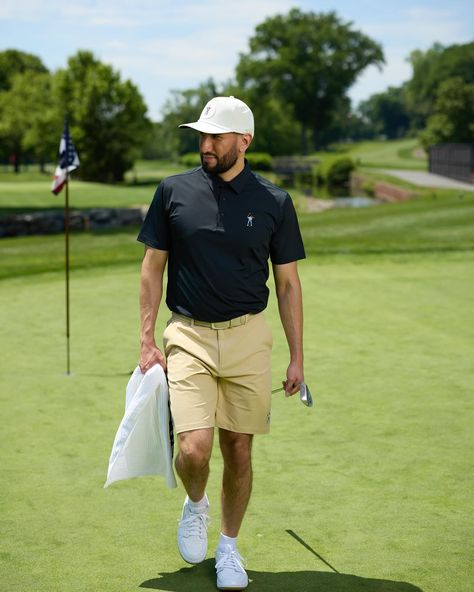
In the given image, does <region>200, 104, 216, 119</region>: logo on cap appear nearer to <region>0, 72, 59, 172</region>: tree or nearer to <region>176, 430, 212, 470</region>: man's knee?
<region>176, 430, 212, 470</region>: man's knee

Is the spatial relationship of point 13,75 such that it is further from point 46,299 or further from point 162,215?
point 162,215

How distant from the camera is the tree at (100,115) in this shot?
2808 inches

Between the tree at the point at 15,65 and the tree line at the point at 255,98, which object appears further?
the tree at the point at 15,65

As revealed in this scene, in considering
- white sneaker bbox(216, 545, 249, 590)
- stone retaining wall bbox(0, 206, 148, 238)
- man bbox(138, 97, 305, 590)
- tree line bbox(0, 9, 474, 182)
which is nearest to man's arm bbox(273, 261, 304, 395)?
man bbox(138, 97, 305, 590)

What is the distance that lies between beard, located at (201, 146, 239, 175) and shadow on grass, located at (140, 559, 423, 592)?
171 centimetres

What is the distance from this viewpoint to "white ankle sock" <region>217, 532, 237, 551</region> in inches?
177

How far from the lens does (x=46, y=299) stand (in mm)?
11586

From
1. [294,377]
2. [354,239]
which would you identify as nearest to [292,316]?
[294,377]

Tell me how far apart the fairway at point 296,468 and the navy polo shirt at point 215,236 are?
1102 millimetres

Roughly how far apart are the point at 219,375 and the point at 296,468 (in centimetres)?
141

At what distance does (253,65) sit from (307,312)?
10549 cm

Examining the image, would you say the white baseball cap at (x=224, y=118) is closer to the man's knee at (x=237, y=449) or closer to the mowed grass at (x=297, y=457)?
the man's knee at (x=237, y=449)

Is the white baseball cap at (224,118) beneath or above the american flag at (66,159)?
above

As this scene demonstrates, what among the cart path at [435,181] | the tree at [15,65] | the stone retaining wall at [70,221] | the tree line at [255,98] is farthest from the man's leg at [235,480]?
the tree at [15,65]
